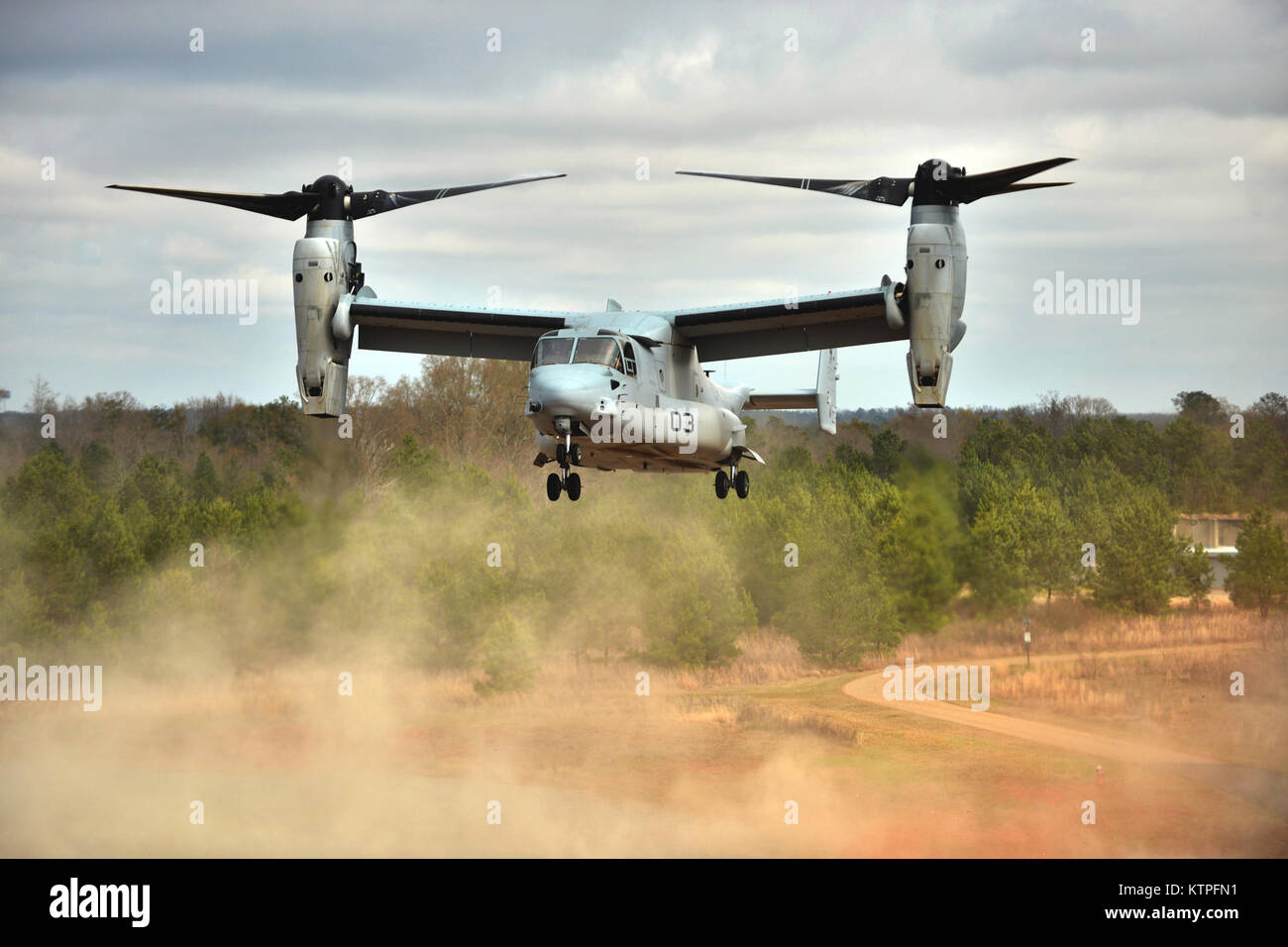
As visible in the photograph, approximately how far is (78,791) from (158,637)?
10730mm

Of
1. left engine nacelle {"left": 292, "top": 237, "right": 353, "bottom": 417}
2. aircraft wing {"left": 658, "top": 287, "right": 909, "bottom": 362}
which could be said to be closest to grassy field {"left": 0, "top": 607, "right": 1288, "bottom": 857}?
aircraft wing {"left": 658, "top": 287, "right": 909, "bottom": 362}

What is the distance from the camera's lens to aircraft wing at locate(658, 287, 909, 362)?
75.3ft

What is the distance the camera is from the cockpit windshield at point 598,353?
20688mm

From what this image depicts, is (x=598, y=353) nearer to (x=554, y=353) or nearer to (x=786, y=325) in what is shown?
(x=554, y=353)

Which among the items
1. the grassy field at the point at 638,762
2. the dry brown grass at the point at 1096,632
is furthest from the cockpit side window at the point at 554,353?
the dry brown grass at the point at 1096,632

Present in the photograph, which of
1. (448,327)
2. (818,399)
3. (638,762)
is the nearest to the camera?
(448,327)

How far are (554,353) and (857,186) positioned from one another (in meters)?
6.15

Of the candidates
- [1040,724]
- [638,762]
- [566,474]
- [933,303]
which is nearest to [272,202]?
[566,474]

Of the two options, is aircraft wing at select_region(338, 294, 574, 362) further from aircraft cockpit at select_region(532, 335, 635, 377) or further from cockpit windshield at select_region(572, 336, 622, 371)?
cockpit windshield at select_region(572, 336, 622, 371)

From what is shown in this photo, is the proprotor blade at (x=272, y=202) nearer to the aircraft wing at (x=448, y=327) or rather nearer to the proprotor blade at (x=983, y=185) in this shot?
the aircraft wing at (x=448, y=327)

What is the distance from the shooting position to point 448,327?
2584 cm

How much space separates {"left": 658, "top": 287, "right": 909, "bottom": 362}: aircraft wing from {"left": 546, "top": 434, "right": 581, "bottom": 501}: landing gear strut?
13.2ft

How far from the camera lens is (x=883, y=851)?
177ft
